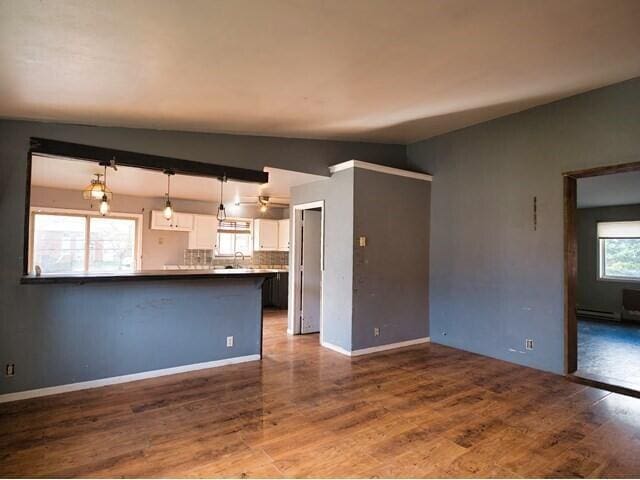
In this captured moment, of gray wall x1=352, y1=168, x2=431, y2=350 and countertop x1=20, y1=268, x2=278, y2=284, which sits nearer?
countertop x1=20, y1=268, x2=278, y2=284

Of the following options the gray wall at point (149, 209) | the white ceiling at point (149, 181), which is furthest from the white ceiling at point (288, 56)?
the gray wall at point (149, 209)

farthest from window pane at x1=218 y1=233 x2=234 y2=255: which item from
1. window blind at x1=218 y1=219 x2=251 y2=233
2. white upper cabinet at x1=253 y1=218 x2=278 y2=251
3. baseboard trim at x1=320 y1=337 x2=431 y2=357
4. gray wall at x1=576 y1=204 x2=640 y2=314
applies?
gray wall at x1=576 y1=204 x2=640 y2=314

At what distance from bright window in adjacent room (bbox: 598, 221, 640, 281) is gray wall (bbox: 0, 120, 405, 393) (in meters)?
7.32

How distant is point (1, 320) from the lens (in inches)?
122

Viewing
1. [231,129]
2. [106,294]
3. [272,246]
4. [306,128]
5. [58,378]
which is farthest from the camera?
[272,246]

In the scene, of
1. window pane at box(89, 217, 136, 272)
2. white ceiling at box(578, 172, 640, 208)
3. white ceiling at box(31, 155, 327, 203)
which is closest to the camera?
white ceiling at box(31, 155, 327, 203)

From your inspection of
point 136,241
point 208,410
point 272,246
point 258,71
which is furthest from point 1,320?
point 272,246

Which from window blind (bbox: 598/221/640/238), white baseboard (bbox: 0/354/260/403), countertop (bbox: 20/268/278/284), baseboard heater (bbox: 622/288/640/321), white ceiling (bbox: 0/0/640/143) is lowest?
white baseboard (bbox: 0/354/260/403)

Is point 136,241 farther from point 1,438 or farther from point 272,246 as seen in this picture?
point 1,438

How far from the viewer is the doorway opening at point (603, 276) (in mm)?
4031

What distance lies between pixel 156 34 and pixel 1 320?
111 inches

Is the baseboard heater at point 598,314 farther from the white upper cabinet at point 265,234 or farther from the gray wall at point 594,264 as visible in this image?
the white upper cabinet at point 265,234

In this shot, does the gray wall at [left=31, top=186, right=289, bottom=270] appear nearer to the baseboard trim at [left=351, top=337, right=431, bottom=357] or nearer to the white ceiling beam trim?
the white ceiling beam trim

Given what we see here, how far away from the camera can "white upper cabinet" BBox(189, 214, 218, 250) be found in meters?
7.57
